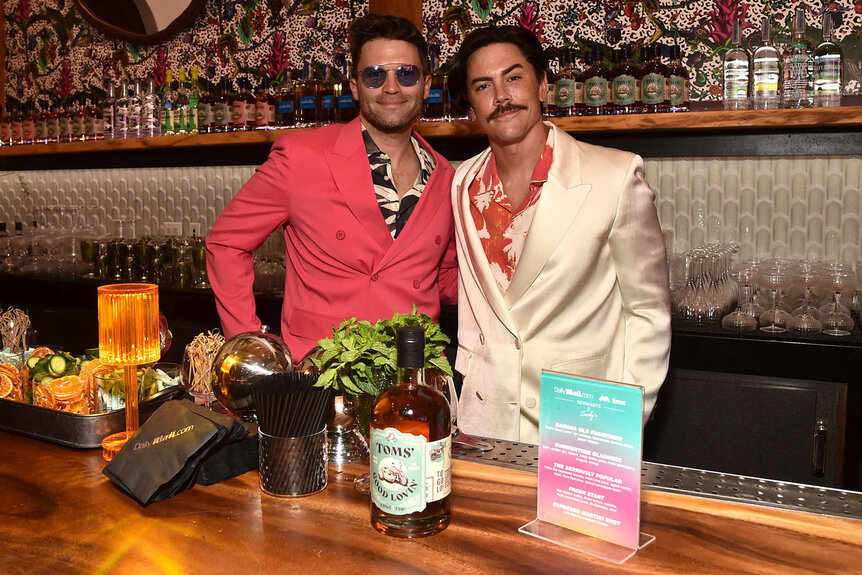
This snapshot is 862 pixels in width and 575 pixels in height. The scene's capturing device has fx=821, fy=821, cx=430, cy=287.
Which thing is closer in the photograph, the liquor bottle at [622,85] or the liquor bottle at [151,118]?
the liquor bottle at [622,85]

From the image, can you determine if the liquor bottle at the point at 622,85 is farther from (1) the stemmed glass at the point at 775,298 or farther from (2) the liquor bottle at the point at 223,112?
(2) the liquor bottle at the point at 223,112

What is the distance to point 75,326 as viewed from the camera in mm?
4508

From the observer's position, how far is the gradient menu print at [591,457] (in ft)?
3.43

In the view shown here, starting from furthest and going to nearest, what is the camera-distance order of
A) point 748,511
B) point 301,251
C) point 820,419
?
point 820,419 < point 301,251 < point 748,511

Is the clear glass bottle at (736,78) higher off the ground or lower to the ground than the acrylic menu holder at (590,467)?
higher

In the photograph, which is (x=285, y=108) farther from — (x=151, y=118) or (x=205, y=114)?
(x=151, y=118)

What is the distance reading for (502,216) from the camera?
2.26 metres

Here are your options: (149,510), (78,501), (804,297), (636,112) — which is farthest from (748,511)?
(636,112)

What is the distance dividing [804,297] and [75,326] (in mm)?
3649

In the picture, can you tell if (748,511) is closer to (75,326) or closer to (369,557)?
(369,557)

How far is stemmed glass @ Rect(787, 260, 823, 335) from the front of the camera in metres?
2.79

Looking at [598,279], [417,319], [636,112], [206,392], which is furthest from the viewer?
[636,112]

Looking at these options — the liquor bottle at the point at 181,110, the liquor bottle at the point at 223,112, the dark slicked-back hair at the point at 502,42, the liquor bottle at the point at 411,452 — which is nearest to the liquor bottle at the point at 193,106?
the liquor bottle at the point at 181,110

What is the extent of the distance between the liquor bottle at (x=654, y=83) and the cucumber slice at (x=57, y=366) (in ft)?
7.37
